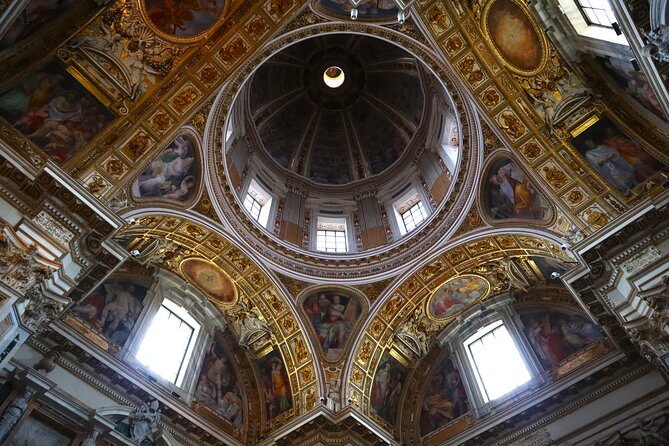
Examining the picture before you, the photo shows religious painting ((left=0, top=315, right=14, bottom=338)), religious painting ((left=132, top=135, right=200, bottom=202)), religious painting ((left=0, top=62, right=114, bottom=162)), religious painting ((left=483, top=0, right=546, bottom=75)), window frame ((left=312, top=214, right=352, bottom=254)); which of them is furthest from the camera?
window frame ((left=312, top=214, right=352, bottom=254))

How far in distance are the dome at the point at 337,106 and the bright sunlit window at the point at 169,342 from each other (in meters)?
7.90

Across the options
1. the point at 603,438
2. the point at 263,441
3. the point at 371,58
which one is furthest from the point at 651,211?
the point at 371,58

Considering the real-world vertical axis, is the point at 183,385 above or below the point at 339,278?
below

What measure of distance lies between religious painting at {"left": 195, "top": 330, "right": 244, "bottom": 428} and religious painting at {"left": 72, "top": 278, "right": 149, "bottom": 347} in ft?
9.00

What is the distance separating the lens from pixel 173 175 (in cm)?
1491

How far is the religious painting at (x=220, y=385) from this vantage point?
1603 cm

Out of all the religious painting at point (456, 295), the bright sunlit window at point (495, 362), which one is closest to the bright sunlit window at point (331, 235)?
the religious painting at point (456, 295)

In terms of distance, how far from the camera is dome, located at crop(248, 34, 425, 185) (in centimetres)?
2267

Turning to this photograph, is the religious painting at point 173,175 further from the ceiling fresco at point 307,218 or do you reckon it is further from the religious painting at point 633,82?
the religious painting at point 633,82

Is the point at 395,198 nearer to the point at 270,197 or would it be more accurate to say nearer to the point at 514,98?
the point at 270,197

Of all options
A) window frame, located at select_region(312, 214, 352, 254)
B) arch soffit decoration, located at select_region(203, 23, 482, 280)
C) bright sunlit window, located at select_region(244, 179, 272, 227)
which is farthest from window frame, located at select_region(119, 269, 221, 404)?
window frame, located at select_region(312, 214, 352, 254)

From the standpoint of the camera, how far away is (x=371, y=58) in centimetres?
2422

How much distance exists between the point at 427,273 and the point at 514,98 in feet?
19.9

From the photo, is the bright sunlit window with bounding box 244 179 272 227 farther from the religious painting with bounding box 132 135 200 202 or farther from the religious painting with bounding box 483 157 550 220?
the religious painting with bounding box 483 157 550 220
